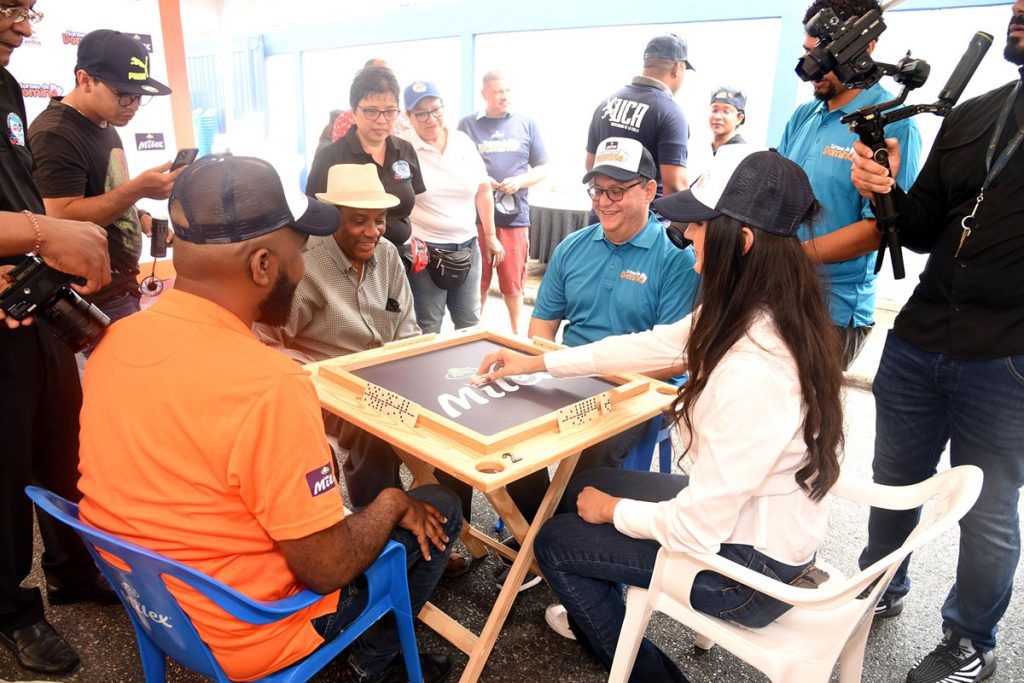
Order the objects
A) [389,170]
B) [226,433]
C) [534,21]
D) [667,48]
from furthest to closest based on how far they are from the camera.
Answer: [534,21], [667,48], [389,170], [226,433]

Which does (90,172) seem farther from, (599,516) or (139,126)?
(139,126)

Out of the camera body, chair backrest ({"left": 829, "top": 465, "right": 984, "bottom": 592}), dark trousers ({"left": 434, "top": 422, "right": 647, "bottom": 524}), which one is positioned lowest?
dark trousers ({"left": 434, "top": 422, "right": 647, "bottom": 524})

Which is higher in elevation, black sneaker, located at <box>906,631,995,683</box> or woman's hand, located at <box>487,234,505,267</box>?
woman's hand, located at <box>487,234,505,267</box>

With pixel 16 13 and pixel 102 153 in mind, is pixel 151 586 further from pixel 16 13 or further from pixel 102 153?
pixel 102 153

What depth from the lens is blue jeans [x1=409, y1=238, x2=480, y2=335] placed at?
123 inches

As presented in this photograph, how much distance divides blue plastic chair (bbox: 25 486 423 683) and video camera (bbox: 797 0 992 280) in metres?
1.46

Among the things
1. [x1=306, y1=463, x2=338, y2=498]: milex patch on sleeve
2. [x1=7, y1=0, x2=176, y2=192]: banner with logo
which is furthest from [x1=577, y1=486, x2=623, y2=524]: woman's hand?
[x1=7, y1=0, x2=176, y2=192]: banner with logo

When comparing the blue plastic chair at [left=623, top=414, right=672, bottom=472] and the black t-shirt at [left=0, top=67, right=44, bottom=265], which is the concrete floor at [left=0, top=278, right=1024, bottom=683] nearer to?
the blue plastic chair at [left=623, top=414, right=672, bottom=472]

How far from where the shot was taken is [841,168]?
2.02 meters

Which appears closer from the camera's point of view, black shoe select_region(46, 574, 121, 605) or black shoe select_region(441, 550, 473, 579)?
black shoe select_region(46, 574, 121, 605)

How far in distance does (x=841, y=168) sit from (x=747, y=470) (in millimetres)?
1299

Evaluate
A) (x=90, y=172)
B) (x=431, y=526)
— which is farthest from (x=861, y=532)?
(x=90, y=172)

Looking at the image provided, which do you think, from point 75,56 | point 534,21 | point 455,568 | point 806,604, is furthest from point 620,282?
point 534,21

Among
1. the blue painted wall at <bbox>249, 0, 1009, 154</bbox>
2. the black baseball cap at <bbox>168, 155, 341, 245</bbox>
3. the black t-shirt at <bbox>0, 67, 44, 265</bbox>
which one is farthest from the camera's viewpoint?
the blue painted wall at <bbox>249, 0, 1009, 154</bbox>
